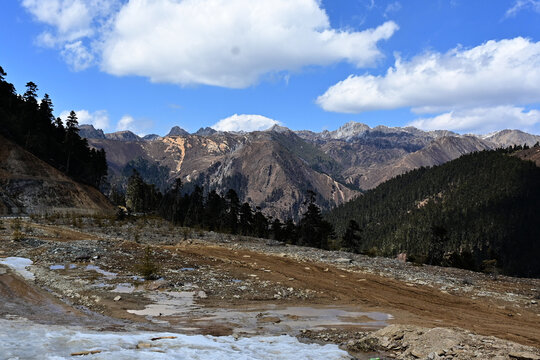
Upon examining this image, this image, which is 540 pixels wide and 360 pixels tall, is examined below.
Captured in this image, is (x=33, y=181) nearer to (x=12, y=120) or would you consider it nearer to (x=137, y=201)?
(x=12, y=120)

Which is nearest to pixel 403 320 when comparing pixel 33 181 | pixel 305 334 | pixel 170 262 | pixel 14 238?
pixel 305 334

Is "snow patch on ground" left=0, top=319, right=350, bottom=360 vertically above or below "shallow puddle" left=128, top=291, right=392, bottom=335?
above

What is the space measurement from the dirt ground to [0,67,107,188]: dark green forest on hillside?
62.1 metres

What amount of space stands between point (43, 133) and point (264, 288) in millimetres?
89266

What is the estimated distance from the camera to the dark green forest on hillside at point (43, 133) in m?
81.8

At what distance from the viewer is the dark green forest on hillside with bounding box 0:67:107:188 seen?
268ft

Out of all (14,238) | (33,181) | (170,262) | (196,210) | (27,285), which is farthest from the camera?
(196,210)

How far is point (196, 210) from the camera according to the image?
102 m

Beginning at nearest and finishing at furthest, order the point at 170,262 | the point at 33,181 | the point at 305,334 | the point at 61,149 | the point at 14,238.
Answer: the point at 305,334 → the point at 170,262 → the point at 14,238 → the point at 33,181 → the point at 61,149

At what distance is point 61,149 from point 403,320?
97.5 m

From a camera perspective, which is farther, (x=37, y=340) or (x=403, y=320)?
(x=403, y=320)

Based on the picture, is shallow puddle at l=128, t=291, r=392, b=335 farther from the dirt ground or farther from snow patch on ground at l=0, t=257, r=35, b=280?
snow patch on ground at l=0, t=257, r=35, b=280

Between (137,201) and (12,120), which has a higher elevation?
(12,120)

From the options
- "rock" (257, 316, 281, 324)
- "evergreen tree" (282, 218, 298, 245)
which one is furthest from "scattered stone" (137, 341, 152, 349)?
"evergreen tree" (282, 218, 298, 245)
